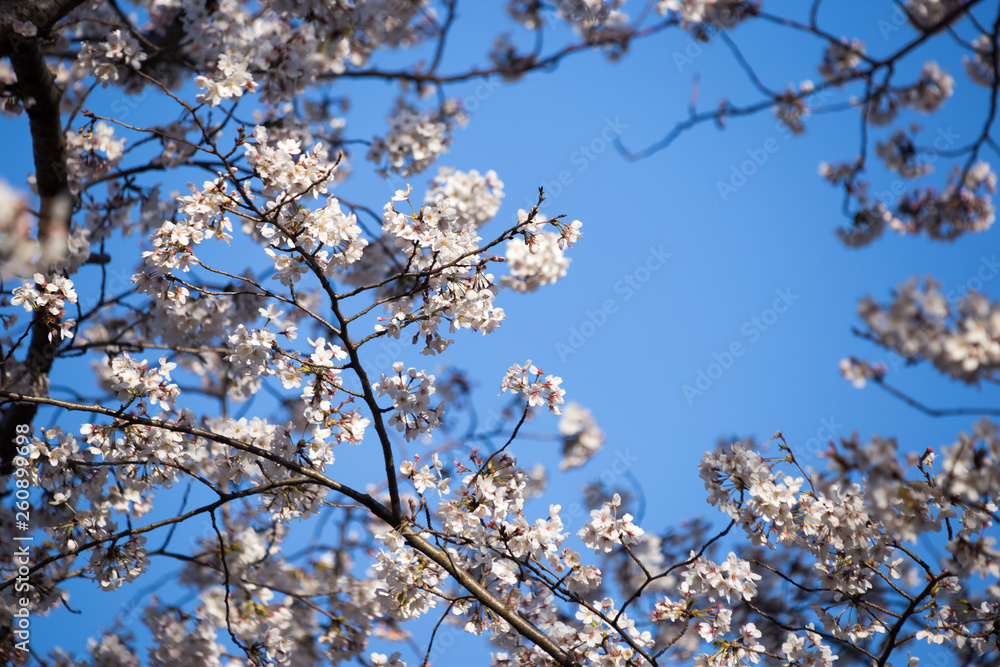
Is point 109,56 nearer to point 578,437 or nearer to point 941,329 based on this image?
point 941,329

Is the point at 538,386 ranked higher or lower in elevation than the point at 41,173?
lower

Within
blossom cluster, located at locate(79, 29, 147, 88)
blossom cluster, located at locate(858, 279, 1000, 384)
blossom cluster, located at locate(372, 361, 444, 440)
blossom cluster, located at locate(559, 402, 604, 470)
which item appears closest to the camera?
blossom cluster, located at locate(858, 279, 1000, 384)

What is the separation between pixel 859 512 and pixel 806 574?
145 inches

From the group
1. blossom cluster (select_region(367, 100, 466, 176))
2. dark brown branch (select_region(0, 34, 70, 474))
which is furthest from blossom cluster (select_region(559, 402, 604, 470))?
dark brown branch (select_region(0, 34, 70, 474))

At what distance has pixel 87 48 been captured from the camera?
3975 millimetres

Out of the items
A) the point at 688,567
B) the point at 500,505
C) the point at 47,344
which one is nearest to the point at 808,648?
the point at 688,567

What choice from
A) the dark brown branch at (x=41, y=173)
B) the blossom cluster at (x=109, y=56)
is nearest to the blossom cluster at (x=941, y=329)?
the dark brown branch at (x=41, y=173)

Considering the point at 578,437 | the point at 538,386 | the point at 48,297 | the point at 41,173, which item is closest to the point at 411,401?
the point at 538,386

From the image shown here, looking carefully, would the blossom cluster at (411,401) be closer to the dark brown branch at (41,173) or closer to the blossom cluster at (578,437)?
the dark brown branch at (41,173)

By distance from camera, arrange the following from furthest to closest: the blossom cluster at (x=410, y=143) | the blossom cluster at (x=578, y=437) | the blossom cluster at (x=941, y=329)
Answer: the blossom cluster at (x=578, y=437) < the blossom cluster at (x=410, y=143) < the blossom cluster at (x=941, y=329)

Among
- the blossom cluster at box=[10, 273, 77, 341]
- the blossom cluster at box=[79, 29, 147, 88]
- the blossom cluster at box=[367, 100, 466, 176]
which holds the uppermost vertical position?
the blossom cluster at box=[367, 100, 466, 176]

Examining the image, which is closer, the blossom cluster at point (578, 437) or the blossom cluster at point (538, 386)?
the blossom cluster at point (538, 386)

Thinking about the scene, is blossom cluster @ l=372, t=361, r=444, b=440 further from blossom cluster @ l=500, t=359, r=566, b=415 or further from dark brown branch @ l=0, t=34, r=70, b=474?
dark brown branch @ l=0, t=34, r=70, b=474

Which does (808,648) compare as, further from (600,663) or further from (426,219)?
(426,219)
